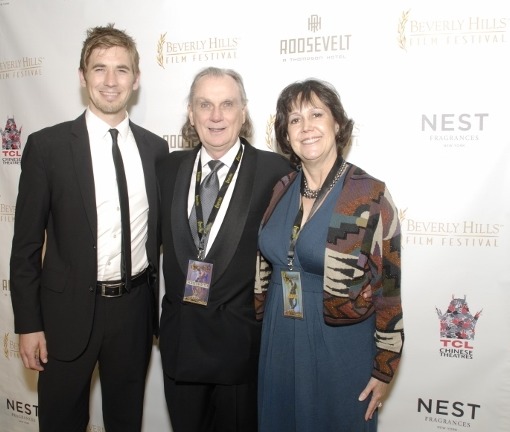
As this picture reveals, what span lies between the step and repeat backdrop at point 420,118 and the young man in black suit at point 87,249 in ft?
1.92

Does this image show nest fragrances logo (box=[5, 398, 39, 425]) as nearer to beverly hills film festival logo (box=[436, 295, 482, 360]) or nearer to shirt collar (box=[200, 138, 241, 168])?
shirt collar (box=[200, 138, 241, 168])

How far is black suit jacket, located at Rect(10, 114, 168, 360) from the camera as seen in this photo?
174 cm

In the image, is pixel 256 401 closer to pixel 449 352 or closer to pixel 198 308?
pixel 198 308

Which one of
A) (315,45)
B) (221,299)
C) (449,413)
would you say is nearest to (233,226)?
(221,299)

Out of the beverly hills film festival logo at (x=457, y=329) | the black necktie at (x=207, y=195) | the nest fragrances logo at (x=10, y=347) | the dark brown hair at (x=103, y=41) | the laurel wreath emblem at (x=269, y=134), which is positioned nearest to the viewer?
the black necktie at (x=207, y=195)

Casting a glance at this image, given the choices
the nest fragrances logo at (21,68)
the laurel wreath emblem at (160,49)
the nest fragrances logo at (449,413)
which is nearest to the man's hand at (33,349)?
the laurel wreath emblem at (160,49)

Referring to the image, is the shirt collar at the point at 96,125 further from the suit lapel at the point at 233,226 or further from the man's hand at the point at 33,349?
the man's hand at the point at 33,349

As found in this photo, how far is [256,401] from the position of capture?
1.83 metres

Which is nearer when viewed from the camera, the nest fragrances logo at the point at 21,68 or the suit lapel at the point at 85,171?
the suit lapel at the point at 85,171

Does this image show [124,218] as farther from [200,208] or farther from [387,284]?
[387,284]

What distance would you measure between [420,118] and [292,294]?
3.60 feet

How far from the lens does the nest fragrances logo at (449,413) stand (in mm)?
2193

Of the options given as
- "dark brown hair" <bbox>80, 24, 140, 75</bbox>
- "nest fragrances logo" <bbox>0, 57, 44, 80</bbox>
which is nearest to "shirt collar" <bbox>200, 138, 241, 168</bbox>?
"dark brown hair" <bbox>80, 24, 140, 75</bbox>

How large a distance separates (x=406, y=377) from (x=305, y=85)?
152cm
